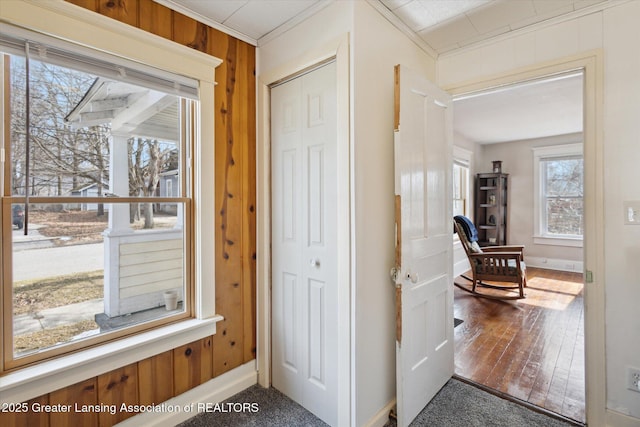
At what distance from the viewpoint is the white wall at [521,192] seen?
5.66m

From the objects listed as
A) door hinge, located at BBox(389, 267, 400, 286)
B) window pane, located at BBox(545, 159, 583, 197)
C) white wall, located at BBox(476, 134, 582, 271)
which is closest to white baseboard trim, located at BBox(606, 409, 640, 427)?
door hinge, located at BBox(389, 267, 400, 286)

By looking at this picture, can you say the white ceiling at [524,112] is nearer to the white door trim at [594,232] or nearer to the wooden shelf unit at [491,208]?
the wooden shelf unit at [491,208]

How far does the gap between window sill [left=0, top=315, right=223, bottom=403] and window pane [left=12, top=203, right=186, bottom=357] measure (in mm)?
103

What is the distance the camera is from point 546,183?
18.6 feet

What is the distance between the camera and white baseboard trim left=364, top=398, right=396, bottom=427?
1.68 m

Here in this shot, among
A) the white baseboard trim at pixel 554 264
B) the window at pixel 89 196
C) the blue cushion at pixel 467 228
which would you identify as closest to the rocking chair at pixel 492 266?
the blue cushion at pixel 467 228

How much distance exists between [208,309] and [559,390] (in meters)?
2.41

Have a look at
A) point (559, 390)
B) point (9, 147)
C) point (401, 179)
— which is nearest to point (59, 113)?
point (9, 147)

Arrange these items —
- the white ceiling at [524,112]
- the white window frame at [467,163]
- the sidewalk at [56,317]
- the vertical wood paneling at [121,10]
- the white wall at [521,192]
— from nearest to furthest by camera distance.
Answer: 1. the sidewalk at [56,317]
2. the vertical wood paneling at [121,10]
3. the white ceiling at [524,112]
4. the white window frame at [467,163]
5. the white wall at [521,192]

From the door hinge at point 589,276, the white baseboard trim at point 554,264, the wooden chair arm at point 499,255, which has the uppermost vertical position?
the door hinge at point 589,276

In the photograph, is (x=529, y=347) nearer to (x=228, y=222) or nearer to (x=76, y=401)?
(x=228, y=222)

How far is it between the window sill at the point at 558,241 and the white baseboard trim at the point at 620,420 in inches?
184

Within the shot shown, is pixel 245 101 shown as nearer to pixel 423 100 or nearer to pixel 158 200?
pixel 158 200

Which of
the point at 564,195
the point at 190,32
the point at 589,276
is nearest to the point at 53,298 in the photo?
the point at 190,32
